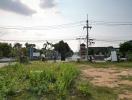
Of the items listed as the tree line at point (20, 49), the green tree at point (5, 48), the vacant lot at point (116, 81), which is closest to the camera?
the vacant lot at point (116, 81)

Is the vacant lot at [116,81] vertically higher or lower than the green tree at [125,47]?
lower

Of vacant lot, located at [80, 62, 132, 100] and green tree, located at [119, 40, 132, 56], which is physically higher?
green tree, located at [119, 40, 132, 56]

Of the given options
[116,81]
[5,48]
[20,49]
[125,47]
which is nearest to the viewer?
[116,81]

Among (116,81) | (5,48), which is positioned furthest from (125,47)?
(116,81)

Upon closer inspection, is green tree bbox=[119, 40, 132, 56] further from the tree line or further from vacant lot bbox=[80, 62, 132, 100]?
vacant lot bbox=[80, 62, 132, 100]

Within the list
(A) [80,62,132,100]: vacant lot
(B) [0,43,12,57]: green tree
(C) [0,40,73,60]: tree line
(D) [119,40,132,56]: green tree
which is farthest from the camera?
(B) [0,43,12,57]: green tree

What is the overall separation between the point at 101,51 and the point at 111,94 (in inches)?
4537

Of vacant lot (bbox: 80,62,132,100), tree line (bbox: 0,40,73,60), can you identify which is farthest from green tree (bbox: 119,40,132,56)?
vacant lot (bbox: 80,62,132,100)

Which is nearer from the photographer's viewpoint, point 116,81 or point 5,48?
point 116,81

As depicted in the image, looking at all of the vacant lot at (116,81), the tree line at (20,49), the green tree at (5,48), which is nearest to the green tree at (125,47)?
the tree line at (20,49)

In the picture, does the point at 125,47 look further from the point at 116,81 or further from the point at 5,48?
the point at 116,81

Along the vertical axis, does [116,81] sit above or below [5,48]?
below

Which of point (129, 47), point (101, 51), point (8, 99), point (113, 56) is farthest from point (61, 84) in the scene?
point (101, 51)

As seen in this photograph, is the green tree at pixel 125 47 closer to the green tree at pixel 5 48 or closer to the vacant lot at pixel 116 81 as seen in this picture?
the green tree at pixel 5 48
